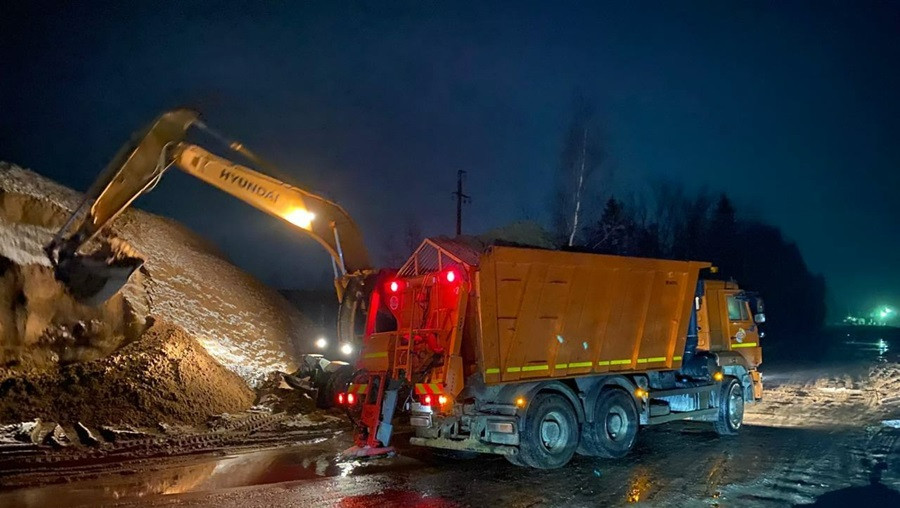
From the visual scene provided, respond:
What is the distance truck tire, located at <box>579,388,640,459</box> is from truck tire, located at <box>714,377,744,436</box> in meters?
2.78

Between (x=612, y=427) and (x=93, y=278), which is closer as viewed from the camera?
(x=612, y=427)

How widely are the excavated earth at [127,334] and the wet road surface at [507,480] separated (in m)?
3.42

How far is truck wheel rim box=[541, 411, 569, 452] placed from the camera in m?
10.3

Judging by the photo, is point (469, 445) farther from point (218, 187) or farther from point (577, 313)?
point (218, 187)

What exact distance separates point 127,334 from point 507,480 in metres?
10.9

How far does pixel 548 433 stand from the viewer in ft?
33.9

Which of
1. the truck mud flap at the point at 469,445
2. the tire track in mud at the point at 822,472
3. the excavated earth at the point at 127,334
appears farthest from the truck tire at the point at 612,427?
the excavated earth at the point at 127,334

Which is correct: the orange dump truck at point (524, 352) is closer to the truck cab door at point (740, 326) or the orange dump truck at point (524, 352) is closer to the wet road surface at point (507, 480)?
the wet road surface at point (507, 480)

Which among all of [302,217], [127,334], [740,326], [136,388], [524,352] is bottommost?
[136,388]

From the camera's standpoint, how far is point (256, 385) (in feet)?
58.8

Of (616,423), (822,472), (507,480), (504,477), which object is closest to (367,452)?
(504,477)

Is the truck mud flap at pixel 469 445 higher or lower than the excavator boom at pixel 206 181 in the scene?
lower

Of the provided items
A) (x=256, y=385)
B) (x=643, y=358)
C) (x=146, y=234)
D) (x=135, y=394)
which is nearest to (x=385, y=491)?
(x=643, y=358)

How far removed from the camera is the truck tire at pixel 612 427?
10992 millimetres
